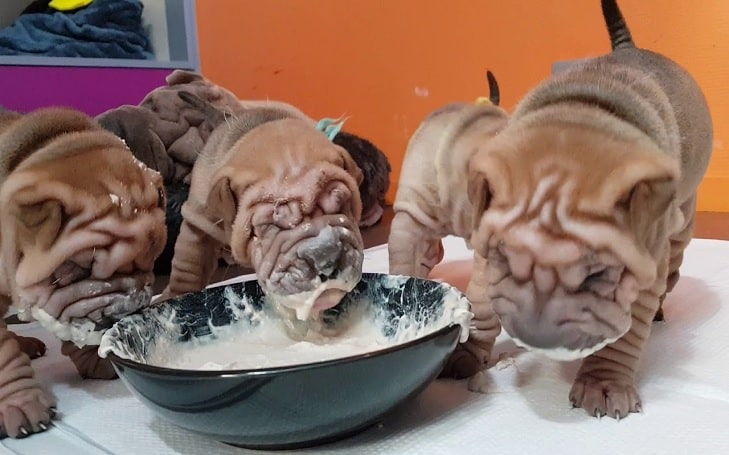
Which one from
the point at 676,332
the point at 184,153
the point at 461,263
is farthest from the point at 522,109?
the point at 184,153

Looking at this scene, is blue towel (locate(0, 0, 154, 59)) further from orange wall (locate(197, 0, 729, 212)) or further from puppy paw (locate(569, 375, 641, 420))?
puppy paw (locate(569, 375, 641, 420))

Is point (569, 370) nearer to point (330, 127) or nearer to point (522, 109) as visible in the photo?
point (522, 109)

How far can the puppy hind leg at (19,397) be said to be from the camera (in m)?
1.24

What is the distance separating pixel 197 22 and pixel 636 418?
3079 millimetres

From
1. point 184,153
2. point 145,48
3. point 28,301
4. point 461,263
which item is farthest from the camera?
point 145,48

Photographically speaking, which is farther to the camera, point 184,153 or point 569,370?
point 184,153

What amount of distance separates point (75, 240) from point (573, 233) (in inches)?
31.6

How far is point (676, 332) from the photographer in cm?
160

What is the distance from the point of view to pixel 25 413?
1253mm

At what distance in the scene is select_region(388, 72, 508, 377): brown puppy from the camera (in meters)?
1.64

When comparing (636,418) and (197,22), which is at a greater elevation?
(197,22)

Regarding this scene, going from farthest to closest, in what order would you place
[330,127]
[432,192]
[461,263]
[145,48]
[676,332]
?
[145,48]
[461,263]
[330,127]
[432,192]
[676,332]

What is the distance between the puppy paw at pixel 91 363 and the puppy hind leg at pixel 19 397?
0.44 ft

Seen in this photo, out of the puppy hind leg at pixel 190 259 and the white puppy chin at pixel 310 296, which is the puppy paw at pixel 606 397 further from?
the puppy hind leg at pixel 190 259
